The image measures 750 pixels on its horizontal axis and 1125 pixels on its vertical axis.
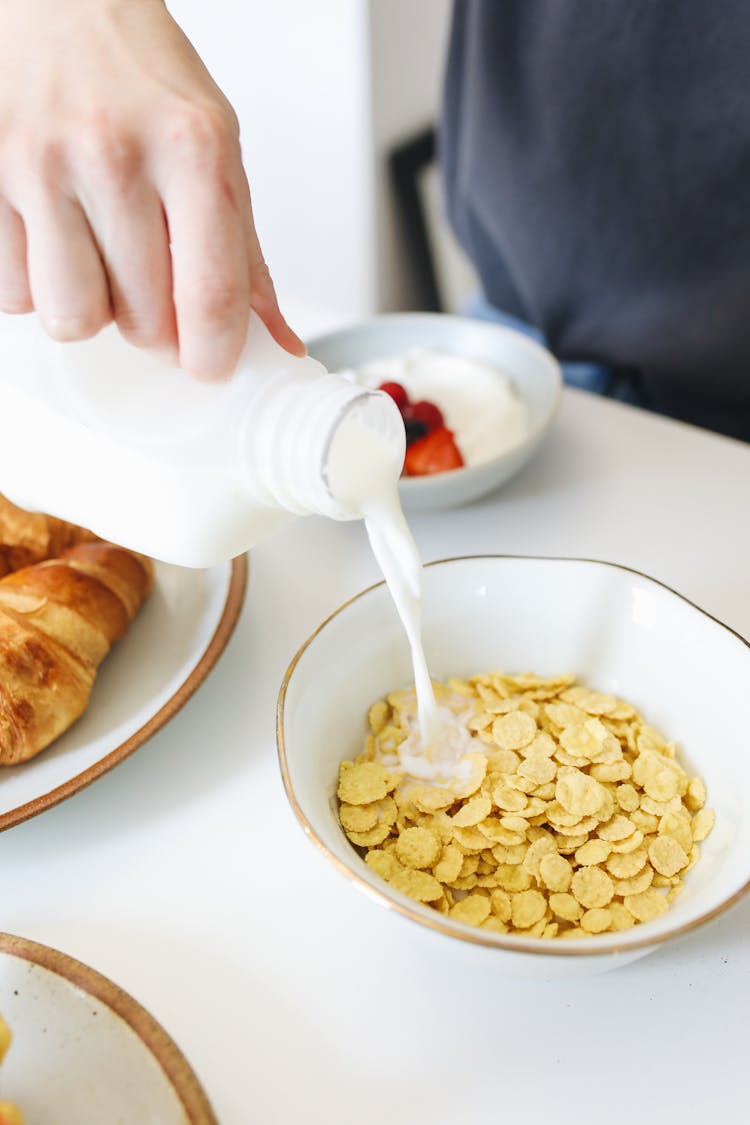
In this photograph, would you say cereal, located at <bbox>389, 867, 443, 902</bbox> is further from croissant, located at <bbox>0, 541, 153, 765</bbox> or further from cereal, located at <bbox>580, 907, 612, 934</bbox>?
croissant, located at <bbox>0, 541, 153, 765</bbox>

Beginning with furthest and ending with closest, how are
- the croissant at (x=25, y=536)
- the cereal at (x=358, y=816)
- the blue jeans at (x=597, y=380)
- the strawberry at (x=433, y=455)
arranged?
the blue jeans at (x=597, y=380) → the strawberry at (x=433, y=455) → the croissant at (x=25, y=536) → the cereal at (x=358, y=816)

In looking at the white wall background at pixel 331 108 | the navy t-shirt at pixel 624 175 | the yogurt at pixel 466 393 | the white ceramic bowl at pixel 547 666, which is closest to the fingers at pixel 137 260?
the white ceramic bowl at pixel 547 666

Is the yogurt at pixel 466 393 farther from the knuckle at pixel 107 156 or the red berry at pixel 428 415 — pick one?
the knuckle at pixel 107 156

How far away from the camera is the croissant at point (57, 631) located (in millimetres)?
550

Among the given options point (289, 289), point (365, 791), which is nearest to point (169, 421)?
point (365, 791)

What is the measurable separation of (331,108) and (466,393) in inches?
39.2

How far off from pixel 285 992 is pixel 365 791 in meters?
0.10

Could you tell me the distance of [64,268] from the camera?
16.0 inches

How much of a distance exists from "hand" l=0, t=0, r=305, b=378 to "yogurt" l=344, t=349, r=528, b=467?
1.37 ft

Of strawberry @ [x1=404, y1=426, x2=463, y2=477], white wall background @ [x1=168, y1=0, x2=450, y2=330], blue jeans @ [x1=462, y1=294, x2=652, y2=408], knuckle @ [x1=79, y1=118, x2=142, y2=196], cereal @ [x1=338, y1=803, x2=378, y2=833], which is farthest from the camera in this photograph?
white wall background @ [x1=168, y1=0, x2=450, y2=330]

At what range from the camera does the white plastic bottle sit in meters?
0.43

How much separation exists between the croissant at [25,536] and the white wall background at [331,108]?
0.99 m

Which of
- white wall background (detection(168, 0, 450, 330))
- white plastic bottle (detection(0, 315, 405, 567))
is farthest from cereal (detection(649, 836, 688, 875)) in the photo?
white wall background (detection(168, 0, 450, 330))

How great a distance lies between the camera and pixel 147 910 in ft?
1.71
